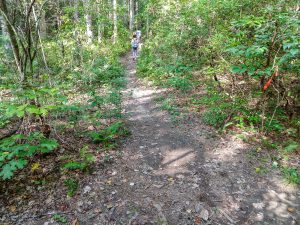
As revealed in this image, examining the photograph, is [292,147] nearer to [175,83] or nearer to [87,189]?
[87,189]

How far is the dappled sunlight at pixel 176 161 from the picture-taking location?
4.46 metres

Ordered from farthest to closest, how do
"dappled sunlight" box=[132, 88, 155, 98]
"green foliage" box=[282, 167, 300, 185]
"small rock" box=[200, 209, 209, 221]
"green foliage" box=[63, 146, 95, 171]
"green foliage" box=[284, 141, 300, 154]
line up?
"dappled sunlight" box=[132, 88, 155, 98] → "green foliage" box=[284, 141, 300, 154] → "green foliage" box=[282, 167, 300, 185] → "green foliage" box=[63, 146, 95, 171] → "small rock" box=[200, 209, 209, 221]

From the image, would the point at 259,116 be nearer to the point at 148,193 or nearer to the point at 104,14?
the point at 148,193

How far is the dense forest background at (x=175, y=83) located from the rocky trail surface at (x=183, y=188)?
0.48 metres

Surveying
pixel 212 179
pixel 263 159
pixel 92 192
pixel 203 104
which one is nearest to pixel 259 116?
pixel 263 159

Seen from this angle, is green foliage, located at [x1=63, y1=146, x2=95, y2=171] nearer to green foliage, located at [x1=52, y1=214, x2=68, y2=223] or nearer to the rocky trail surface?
the rocky trail surface

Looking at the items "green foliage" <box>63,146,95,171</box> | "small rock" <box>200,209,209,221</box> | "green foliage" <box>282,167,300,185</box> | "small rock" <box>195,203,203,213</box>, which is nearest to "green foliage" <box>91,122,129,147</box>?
"green foliage" <box>63,146,95,171</box>

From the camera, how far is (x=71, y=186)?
12.4 feet

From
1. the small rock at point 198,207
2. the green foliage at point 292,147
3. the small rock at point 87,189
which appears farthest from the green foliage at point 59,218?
the green foliage at point 292,147

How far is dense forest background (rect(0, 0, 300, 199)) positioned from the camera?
13.6 feet

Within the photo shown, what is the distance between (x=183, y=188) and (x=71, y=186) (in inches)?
76.7

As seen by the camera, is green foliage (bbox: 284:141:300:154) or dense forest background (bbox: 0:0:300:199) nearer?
dense forest background (bbox: 0:0:300:199)

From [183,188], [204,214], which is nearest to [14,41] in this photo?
[183,188]

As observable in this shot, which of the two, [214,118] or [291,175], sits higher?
[214,118]
